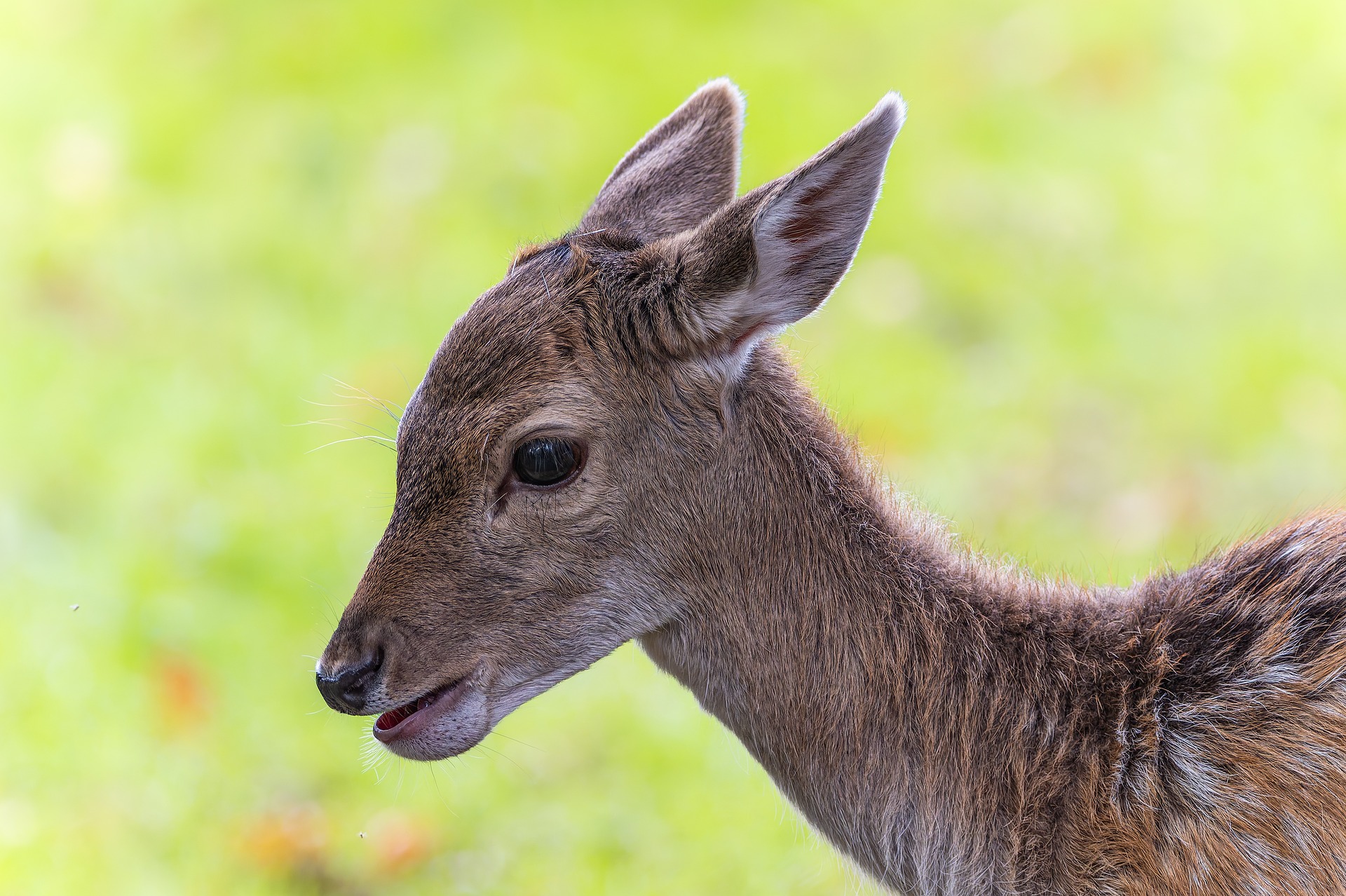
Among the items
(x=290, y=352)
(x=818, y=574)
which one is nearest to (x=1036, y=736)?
(x=818, y=574)

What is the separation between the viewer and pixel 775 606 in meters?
3.28

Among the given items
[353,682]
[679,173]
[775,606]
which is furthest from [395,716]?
[679,173]

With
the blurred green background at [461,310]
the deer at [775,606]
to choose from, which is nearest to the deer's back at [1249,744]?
the deer at [775,606]

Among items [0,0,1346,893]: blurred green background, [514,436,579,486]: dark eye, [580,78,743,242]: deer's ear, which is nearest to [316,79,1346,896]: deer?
[514,436,579,486]: dark eye

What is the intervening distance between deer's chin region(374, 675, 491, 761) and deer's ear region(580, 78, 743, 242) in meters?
1.12

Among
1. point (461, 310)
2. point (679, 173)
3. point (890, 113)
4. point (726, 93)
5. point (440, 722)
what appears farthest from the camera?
point (461, 310)

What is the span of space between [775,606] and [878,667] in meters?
0.25

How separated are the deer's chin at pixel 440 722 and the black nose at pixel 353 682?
8 cm

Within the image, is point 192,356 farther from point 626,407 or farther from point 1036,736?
point 1036,736

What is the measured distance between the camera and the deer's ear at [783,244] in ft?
9.70

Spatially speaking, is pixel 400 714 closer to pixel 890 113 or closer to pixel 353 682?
pixel 353 682

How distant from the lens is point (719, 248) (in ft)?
10.1

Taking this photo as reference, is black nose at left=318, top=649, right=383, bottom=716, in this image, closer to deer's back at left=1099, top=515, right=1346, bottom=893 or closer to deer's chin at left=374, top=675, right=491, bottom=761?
deer's chin at left=374, top=675, right=491, bottom=761

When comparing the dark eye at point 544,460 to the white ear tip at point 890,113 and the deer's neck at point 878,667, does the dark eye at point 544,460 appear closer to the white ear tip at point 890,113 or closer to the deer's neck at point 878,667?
the deer's neck at point 878,667
